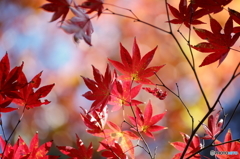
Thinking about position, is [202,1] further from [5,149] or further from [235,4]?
[235,4]

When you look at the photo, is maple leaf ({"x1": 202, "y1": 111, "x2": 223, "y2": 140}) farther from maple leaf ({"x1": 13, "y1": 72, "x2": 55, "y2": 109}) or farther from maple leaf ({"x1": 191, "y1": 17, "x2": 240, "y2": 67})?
maple leaf ({"x1": 13, "y1": 72, "x2": 55, "y2": 109})

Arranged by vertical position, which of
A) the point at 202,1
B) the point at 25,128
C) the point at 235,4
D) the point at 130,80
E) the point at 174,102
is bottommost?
the point at 25,128

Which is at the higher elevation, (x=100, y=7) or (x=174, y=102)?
(x=100, y=7)

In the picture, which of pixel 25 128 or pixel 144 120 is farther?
pixel 25 128

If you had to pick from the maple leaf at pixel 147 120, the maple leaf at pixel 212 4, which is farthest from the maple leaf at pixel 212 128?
the maple leaf at pixel 212 4

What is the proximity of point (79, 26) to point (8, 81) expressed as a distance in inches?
7.6

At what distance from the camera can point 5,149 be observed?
0.49 metres

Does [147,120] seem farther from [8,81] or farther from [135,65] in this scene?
[8,81]

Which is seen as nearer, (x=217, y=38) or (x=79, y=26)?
(x=217, y=38)

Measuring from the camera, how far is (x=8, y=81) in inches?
18.4

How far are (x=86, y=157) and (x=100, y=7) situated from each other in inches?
12.4

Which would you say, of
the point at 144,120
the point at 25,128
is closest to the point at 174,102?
the point at 25,128

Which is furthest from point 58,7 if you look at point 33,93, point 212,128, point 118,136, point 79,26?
point 212,128

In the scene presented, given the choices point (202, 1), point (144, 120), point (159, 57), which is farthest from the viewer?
point (159, 57)
